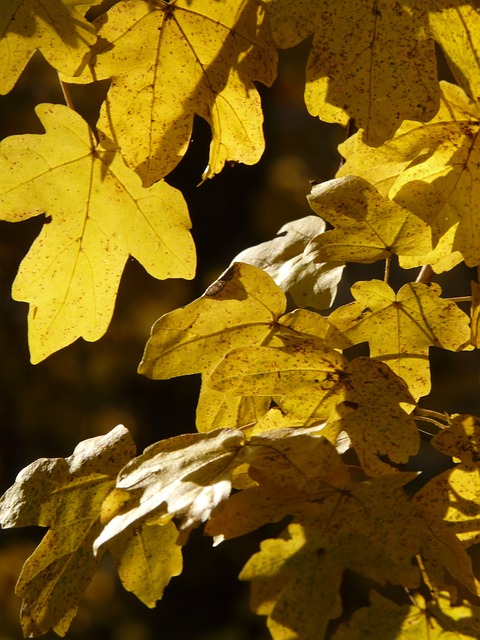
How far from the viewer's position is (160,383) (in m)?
5.67

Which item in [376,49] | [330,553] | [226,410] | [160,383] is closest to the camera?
[330,553]

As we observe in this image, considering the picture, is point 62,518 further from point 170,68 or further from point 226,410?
point 170,68

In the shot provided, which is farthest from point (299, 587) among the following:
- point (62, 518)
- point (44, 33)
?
point (44, 33)

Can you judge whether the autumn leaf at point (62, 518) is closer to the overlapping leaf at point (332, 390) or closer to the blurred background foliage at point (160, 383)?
the overlapping leaf at point (332, 390)

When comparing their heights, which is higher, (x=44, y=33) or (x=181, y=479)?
(x=44, y=33)

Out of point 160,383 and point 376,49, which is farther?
point 160,383

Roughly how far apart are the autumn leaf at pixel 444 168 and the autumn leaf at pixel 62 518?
38 cm

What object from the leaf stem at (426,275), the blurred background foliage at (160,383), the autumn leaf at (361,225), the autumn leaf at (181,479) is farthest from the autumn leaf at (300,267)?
the blurred background foliage at (160,383)

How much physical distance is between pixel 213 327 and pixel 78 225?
0.65 ft

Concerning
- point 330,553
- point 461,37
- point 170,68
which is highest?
point 170,68

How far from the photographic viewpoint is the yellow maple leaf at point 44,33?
791mm

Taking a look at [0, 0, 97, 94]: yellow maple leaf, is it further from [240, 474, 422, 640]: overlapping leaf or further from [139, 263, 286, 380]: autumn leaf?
[240, 474, 422, 640]: overlapping leaf

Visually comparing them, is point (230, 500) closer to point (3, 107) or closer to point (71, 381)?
point (71, 381)

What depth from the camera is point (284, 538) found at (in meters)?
0.69
